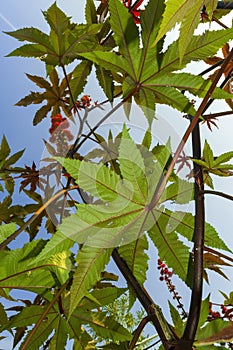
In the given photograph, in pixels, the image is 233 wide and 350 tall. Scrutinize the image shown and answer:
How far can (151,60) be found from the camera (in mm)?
858

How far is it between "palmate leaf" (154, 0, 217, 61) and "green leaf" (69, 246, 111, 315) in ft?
0.98

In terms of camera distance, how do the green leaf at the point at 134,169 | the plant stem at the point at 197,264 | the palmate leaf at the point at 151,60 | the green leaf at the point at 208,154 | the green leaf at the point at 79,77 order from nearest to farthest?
1. the plant stem at the point at 197,264
2. the green leaf at the point at 134,169
3. the palmate leaf at the point at 151,60
4. the green leaf at the point at 208,154
5. the green leaf at the point at 79,77

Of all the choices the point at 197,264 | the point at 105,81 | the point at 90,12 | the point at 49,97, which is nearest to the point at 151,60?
the point at 105,81

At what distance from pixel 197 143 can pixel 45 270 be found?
0.35m

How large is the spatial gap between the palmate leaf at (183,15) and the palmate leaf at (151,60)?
29 centimetres

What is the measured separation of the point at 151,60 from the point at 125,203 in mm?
319

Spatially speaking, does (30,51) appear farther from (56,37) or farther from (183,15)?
(183,15)

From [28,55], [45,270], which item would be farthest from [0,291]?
[28,55]

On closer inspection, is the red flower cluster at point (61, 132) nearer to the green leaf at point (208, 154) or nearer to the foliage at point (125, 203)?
the foliage at point (125, 203)

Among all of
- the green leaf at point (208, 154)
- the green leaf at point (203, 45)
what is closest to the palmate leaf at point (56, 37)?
the green leaf at point (203, 45)

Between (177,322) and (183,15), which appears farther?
(177,322)

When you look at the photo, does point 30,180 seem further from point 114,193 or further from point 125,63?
point 114,193

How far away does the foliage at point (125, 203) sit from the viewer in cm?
63

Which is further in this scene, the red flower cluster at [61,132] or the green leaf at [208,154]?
the red flower cluster at [61,132]
